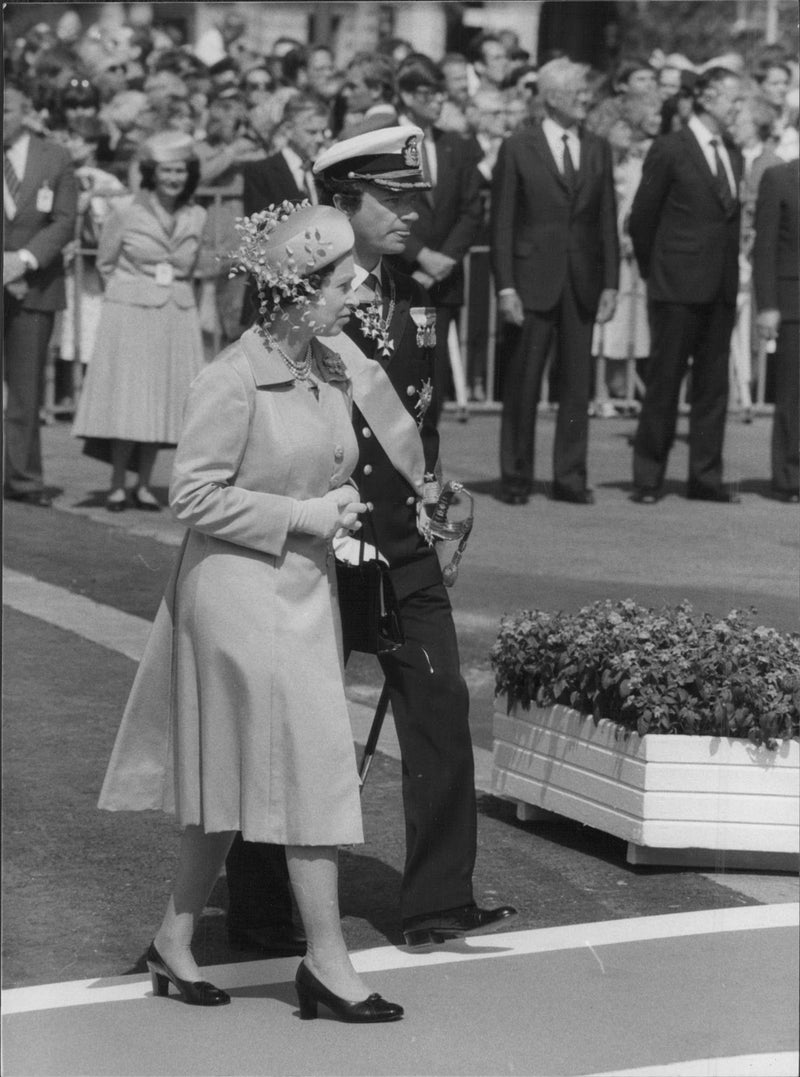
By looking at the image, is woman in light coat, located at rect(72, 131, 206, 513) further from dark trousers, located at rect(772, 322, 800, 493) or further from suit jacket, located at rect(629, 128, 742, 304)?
dark trousers, located at rect(772, 322, 800, 493)

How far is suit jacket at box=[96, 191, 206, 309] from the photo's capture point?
9539 mm

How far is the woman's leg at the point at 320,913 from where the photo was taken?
4.08m

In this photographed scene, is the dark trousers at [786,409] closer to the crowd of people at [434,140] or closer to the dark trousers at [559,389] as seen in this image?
the crowd of people at [434,140]

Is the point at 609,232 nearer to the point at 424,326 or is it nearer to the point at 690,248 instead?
the point at 690,248

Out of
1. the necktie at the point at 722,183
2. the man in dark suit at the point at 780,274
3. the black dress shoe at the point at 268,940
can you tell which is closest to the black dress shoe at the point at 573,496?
the man in dark suit at the point at 780,274

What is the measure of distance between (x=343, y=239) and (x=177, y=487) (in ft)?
1.87

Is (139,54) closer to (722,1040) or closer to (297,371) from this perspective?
(297,371)

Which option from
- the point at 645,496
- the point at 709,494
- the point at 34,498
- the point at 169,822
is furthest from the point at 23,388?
the point at 169,822

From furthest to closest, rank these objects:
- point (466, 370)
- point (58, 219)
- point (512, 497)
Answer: point (466, 370), point (58, 219), point (512, 497)

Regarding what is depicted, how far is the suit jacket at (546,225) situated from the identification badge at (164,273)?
1500 millimetres

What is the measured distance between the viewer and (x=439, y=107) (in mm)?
8625

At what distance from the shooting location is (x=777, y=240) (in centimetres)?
811

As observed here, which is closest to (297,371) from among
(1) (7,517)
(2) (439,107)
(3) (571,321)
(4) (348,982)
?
(4) (348,982)

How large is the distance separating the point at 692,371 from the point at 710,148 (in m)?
1.08
